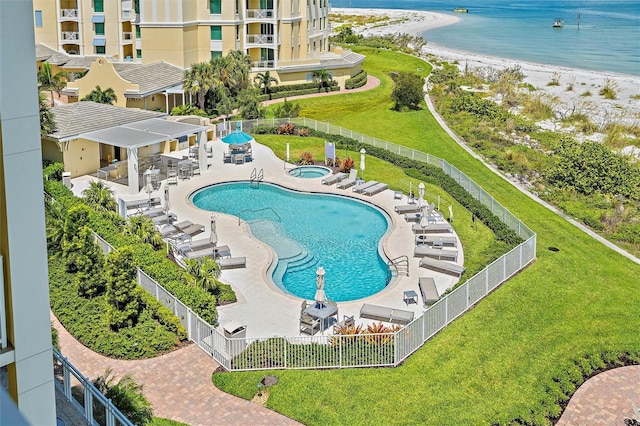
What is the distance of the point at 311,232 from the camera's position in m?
28.8

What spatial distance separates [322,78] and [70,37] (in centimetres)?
2305

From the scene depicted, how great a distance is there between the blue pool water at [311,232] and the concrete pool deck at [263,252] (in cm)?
51

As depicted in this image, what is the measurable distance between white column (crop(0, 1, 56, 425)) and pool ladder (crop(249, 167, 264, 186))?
1090 inches

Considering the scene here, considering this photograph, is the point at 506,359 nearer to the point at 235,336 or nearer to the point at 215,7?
the point at 235,336

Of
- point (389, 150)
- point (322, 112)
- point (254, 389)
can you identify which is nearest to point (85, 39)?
point (322, 112)

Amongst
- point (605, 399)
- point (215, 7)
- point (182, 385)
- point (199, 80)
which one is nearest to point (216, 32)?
point (215, 7)

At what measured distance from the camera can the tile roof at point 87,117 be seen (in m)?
33.2

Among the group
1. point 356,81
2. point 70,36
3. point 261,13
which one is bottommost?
point 356,81

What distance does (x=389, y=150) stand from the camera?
131ft

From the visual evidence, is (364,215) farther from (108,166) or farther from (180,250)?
(108,166)

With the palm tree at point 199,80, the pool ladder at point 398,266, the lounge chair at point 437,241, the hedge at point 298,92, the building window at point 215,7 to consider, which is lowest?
the pool ladder at point 398,266

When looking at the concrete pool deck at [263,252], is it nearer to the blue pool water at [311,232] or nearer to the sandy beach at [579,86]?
the blue pool water at [311,232]

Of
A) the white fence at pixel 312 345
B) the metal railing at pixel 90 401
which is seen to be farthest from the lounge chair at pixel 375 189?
the metal railing at pixel 90 401

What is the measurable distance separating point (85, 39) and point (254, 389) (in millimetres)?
51997
